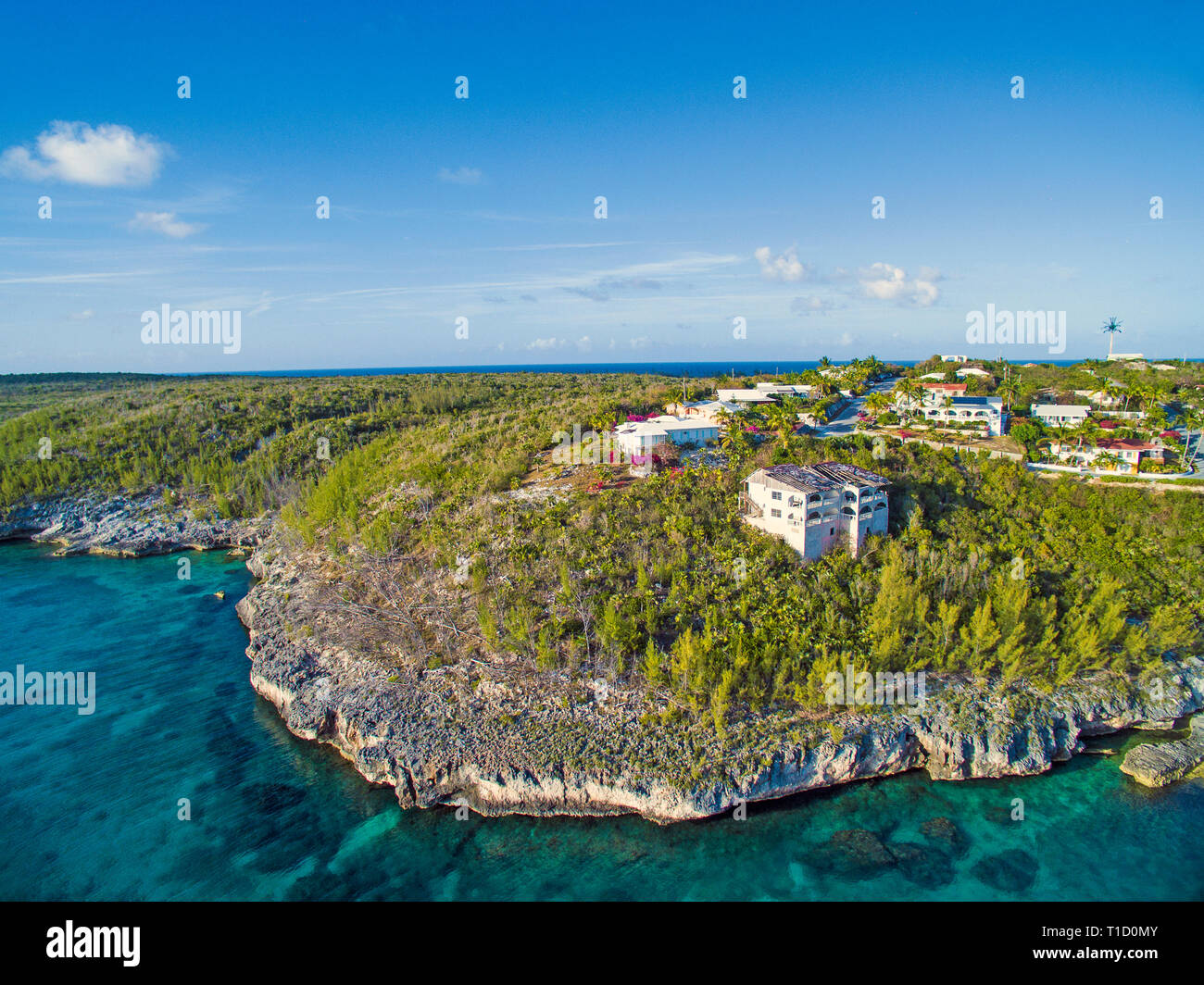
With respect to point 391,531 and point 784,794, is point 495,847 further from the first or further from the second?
point 391,531

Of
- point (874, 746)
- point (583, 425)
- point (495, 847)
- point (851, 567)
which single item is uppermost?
point (583, 425)

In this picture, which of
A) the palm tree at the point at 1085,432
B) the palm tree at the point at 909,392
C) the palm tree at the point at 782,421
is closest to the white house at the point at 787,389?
the palm tree at the point at 909,392

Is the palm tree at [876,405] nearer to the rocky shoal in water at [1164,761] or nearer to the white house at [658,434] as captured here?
the white house at [658,434]

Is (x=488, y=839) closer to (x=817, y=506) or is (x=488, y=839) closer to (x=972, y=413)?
(x=817, y=506)

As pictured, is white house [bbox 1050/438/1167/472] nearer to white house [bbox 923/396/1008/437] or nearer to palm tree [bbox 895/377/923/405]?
white house [bbox 923/396/1008/437]

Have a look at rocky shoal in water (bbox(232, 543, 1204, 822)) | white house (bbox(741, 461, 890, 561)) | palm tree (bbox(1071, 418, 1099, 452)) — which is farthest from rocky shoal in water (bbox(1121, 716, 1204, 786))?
palm tree (bbox(1071, 418, 1099, 452))

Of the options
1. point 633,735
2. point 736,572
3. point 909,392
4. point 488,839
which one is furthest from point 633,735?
point 909,392
